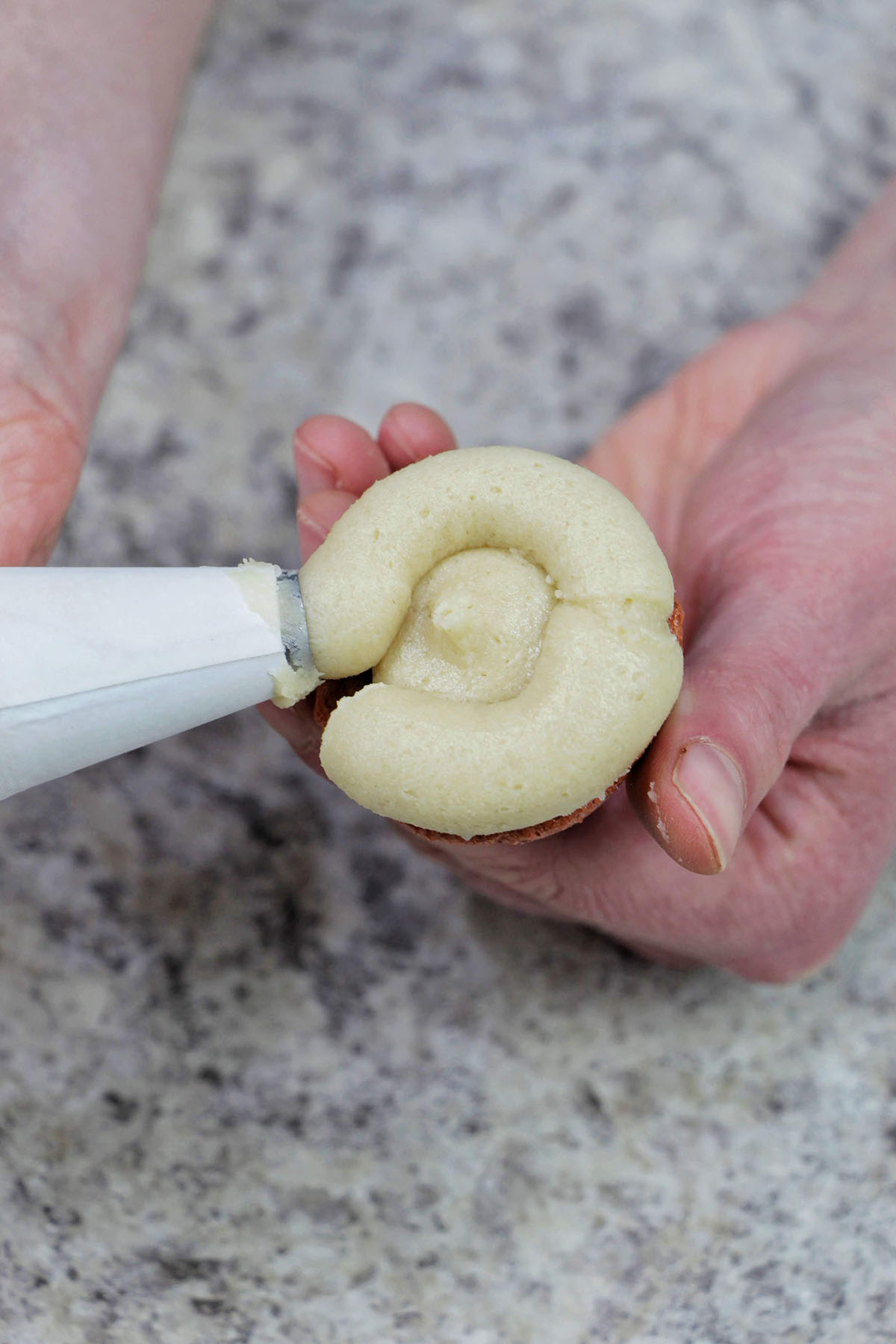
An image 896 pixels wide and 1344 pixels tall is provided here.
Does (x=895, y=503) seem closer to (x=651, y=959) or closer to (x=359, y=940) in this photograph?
(x=651, y=959)

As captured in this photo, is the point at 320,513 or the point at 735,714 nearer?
the point at 735,714

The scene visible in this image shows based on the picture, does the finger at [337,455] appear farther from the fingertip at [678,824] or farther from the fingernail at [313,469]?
the fingertip at [678,824]

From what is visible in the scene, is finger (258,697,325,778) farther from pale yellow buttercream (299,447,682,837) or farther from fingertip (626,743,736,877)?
fingertip (626,743,736,877)

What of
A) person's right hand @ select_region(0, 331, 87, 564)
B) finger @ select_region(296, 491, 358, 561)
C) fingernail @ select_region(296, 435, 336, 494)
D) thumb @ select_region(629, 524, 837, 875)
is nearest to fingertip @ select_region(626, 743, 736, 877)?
thumb @ select_region(629, 524, 837, 875)

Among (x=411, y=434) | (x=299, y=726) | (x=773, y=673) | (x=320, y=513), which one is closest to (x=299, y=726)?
(x=299, y=726)

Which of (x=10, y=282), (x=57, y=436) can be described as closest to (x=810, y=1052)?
(x=57, y=436)

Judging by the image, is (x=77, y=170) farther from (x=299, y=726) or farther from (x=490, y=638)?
(x=490, y=638)
